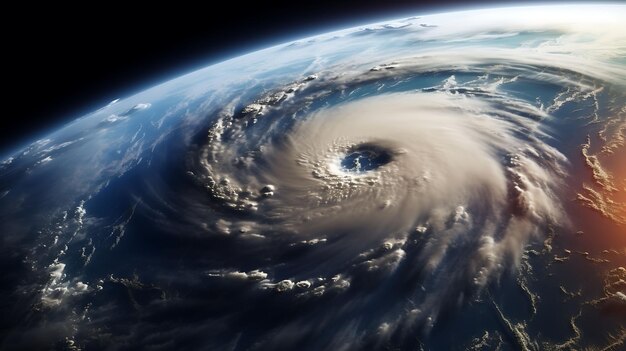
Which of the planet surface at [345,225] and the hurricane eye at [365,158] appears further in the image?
the hurricane eye at [365,158]

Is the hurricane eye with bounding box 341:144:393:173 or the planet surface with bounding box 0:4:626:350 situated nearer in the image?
the planet surface with bounding box 0:4:626:350

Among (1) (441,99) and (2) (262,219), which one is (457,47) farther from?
(2) (262,219)

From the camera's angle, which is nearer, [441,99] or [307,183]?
[307,183]

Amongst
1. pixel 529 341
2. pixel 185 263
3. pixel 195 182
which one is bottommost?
pixel 529 341

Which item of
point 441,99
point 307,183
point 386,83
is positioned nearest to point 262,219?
point 307,183
